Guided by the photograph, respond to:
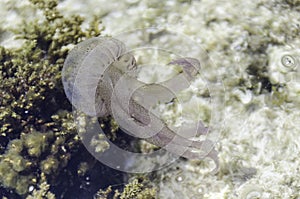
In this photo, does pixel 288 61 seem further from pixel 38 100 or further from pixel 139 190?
pixel 38 100

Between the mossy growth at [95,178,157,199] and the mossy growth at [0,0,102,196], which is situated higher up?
the mossy growth at [0,0,102,196]

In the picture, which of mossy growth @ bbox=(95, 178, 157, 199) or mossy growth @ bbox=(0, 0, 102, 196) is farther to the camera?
mossy growth @ bbox=(0, 0, 102, 196)

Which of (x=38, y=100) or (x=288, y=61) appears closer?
(x=288, y=61)

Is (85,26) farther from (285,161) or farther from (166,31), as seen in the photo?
(285,161)

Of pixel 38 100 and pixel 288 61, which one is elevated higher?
pixel 288 61

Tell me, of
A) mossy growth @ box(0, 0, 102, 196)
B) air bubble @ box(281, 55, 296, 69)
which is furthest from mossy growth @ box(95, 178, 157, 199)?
air bubble @ box(281, 55, 296, 69)

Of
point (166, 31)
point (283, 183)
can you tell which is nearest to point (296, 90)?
point (283, 183)

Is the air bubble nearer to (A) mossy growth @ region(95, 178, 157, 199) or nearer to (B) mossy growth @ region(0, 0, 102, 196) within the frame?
(A) mossy growth @ region(95, 178, 157, 199)

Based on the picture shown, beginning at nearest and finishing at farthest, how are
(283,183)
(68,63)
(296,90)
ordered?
(283,183), (296,90), (68,63)

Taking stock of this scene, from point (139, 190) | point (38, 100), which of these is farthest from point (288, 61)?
point (38, 100)
